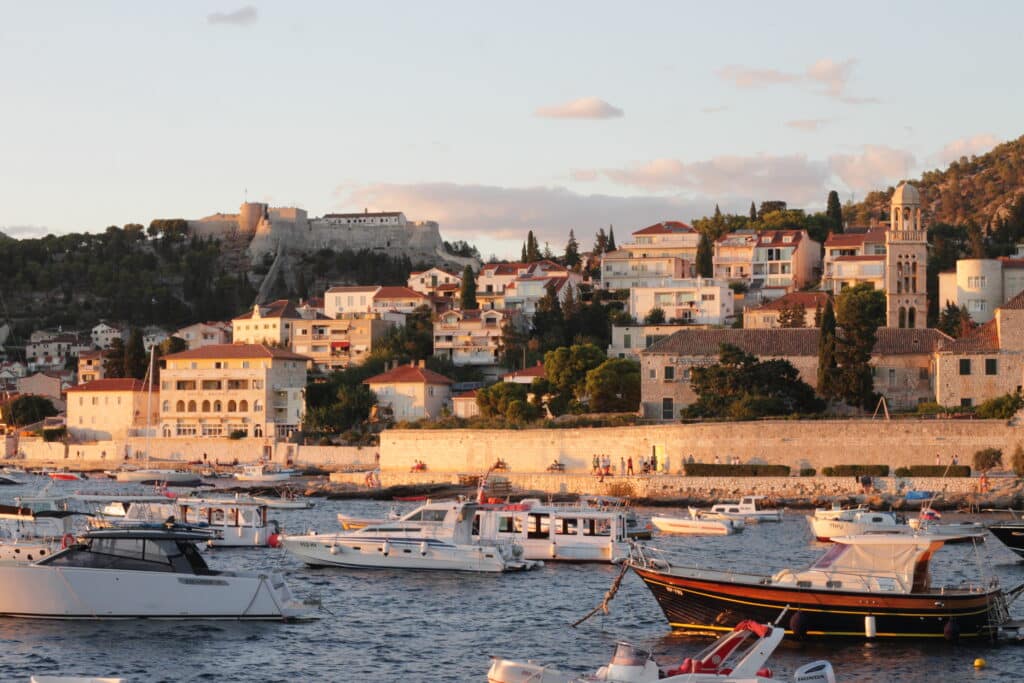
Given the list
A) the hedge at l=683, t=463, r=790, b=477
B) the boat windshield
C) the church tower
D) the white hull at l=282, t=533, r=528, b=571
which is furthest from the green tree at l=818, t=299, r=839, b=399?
the boat windshield

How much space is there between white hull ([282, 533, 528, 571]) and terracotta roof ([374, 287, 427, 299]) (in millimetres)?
74767

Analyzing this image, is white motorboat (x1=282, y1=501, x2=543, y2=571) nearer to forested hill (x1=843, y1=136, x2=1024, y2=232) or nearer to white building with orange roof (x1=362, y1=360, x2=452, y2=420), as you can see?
white building with orange roof (x1=362, y1=360, x2=452, y2=420)

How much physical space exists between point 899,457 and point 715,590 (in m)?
33.5

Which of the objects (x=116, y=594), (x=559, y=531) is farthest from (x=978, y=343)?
(x=116, y=594)

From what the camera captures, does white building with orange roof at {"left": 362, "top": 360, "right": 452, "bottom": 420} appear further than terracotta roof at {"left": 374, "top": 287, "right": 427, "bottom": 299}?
No

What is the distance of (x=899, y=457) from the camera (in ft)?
186

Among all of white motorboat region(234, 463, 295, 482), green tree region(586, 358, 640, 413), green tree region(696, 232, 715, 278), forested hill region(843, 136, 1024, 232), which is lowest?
white motorboat region(234, 463, 295, 482)

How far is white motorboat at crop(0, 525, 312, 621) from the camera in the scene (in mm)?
25641

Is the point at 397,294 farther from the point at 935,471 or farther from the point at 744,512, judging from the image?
the point at 744,512

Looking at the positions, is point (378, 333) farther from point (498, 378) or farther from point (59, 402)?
point (59, 402)

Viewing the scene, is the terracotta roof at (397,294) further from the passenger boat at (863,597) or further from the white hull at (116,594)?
the passenger boat at (863,597)

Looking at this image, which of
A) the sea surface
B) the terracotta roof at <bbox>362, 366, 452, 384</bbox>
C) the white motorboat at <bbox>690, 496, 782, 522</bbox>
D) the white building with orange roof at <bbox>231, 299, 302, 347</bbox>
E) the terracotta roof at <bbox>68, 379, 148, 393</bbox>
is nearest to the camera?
the sea surface

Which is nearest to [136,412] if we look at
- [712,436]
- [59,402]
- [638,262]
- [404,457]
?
[59,402]

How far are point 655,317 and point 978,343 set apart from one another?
99.0 ft
